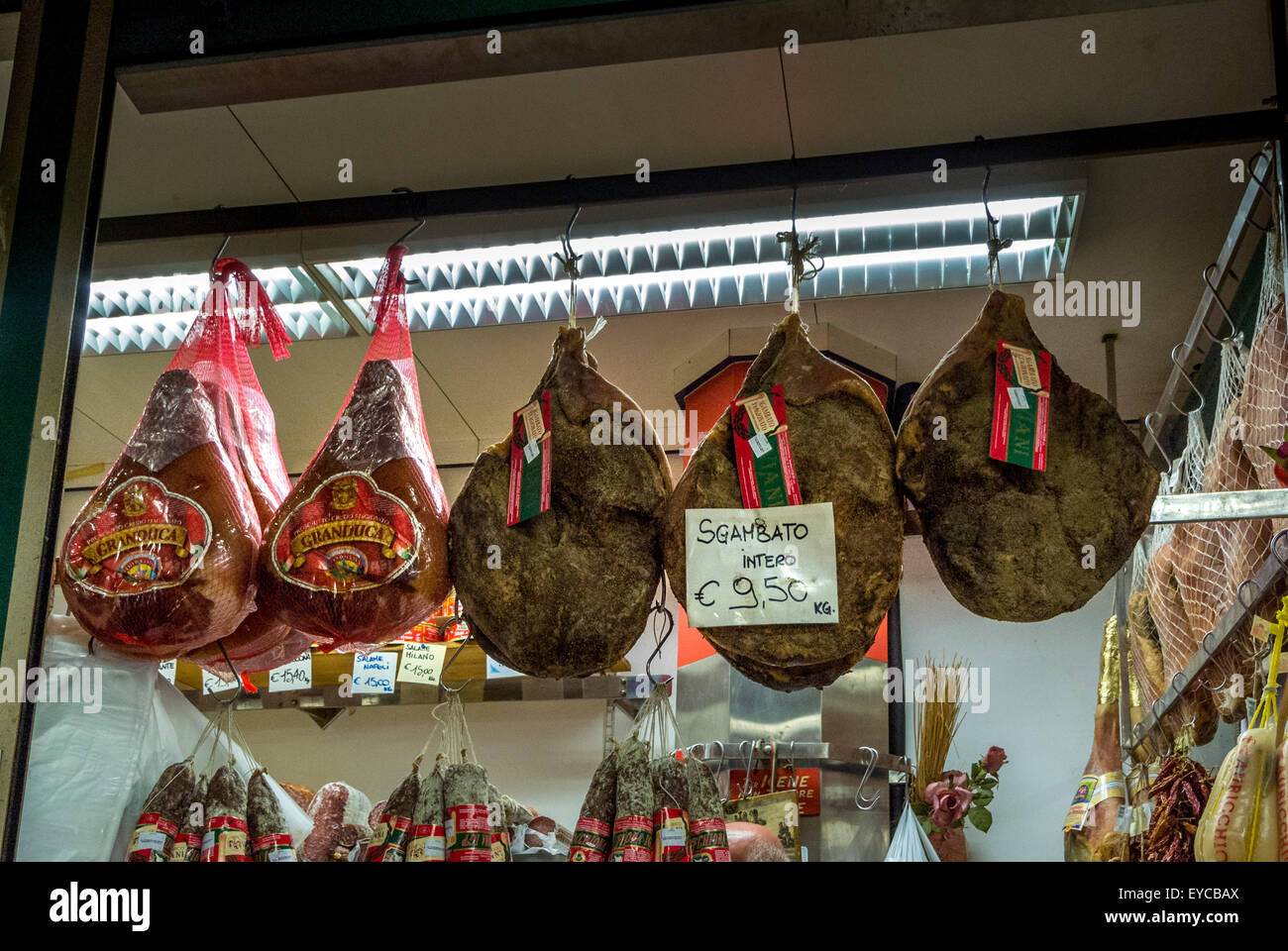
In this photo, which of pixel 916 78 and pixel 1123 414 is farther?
pixel 1123 414

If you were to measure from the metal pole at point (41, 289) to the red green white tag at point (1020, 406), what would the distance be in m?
1.51

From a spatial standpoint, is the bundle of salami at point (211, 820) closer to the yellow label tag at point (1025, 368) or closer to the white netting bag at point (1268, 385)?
the yellow label tag at point (1025, 368)

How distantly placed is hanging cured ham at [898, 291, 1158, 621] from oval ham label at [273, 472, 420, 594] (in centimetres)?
89

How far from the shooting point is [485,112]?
3.35 metres

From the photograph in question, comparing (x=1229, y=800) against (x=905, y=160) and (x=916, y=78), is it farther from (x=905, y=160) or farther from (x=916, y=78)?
(x=916, y=78)

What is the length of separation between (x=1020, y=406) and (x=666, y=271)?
1.81 m

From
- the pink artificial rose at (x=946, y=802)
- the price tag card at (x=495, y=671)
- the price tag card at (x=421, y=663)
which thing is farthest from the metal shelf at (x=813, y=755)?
the price tag card at (x=421, y=663)

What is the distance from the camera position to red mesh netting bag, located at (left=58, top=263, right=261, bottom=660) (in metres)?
2.18

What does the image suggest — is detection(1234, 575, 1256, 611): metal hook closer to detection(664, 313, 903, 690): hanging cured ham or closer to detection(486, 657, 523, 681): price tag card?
detection(664, 313, 903, 690): hanging cured ham

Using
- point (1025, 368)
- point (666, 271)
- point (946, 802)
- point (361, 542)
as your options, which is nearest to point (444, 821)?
point (361, 542)

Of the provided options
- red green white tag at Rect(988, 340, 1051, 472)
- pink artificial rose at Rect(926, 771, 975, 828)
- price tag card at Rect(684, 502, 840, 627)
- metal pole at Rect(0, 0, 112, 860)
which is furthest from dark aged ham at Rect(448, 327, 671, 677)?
pink artificial rose at Rect(926, 771, 975, 828)

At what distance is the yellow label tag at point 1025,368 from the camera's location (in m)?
2.08
